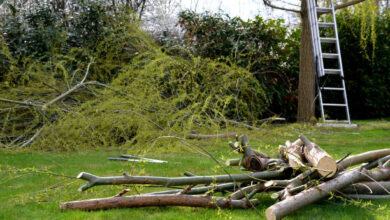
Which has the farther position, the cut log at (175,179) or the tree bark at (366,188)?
the tree bark at (366,188)

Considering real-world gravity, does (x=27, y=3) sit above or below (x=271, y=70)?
above

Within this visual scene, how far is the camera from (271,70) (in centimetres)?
922

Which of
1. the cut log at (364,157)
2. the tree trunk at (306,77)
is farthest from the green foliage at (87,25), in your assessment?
the cut log at (364,157)

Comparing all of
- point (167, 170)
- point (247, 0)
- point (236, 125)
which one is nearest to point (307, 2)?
point (247, 0)

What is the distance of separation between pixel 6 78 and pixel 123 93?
2.59m

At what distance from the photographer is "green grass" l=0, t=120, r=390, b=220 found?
280cm

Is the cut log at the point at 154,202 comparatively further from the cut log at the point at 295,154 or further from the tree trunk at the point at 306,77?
the tree trunk at the point at 306,77

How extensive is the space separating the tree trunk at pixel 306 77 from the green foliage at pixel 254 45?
33cm

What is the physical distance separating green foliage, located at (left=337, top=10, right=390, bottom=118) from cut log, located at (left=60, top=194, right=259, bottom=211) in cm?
823

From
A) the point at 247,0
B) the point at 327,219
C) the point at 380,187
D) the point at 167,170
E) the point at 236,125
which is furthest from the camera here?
the point at 247,0

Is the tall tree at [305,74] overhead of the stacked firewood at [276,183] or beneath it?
overhead

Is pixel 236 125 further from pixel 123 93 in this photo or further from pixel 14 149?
pixel 14 149

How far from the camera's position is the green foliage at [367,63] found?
33.2ft

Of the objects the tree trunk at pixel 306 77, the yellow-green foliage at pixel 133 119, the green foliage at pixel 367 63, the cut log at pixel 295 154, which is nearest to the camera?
the cut log at pixel 295 154
